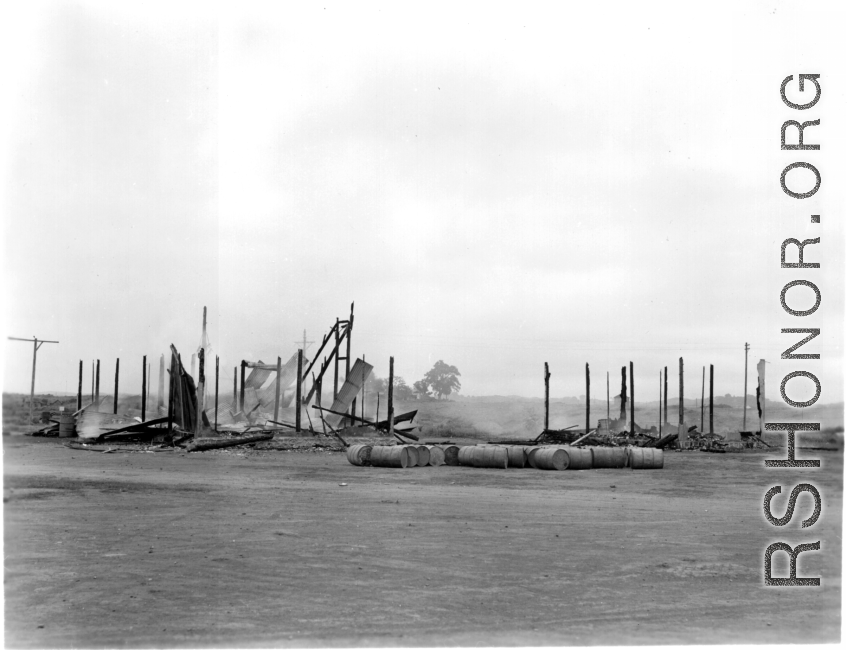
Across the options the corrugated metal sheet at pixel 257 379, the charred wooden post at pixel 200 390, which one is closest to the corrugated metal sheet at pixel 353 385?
the charred wooden post at pixel 200 390

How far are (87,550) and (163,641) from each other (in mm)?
4087

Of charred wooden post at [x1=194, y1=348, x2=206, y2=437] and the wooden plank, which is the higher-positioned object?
charred wooden post at [x1=194, y1=348, x2=206, y2=437]

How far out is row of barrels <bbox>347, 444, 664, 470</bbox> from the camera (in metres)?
25.9

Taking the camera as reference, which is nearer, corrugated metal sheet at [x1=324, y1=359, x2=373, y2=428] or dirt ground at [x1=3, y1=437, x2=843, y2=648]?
dirt ground at [x1=3, y1=437, x2=843, y2=648]

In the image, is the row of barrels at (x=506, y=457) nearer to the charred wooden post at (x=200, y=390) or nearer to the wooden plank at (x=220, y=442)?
the wooden plank at (x=220, y=442)

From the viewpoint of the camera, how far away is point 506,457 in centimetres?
2639

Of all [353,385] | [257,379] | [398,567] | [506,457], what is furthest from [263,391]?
[398,567]

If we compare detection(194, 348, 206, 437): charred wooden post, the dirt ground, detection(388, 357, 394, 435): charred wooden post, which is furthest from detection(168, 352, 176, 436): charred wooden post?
the dirt ground

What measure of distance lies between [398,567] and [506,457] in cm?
1633

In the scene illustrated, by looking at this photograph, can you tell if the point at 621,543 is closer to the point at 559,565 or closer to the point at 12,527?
the point at 559,565

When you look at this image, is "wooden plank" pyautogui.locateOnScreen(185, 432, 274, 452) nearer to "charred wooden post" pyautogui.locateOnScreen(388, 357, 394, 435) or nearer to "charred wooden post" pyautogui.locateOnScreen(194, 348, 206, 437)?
"charred wooden post" pyautogui.locateOnScreen(194, 348, 206, 437)

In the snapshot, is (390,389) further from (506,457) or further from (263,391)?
(263,391)

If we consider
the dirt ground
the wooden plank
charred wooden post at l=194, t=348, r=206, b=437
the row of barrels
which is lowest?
the wooden plank

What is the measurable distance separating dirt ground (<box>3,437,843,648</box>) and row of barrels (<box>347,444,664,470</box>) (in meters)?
6.70
